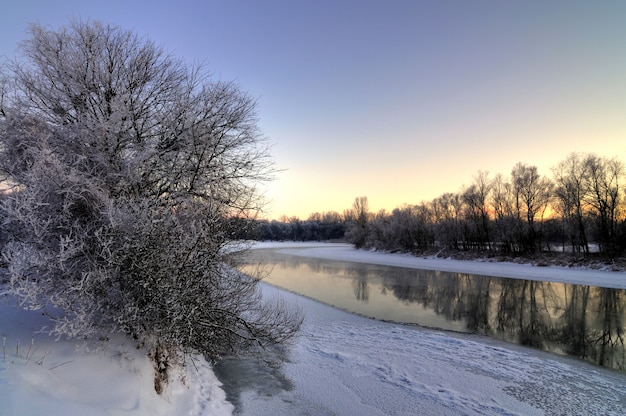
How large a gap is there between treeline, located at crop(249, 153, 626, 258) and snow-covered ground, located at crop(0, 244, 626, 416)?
17810 mm


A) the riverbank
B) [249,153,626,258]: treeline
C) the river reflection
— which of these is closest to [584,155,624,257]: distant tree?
[249,153,626,258]: treeline

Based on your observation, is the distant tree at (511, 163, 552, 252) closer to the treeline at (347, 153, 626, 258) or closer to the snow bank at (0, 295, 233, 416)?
the treeline at (347, 153, 626, 258)

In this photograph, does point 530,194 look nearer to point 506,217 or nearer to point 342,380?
point 506,217

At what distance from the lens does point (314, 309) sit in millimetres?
14766

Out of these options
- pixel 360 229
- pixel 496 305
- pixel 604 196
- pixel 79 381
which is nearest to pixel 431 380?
pixel 79 381

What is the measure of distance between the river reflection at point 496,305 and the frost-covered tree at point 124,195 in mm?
2389

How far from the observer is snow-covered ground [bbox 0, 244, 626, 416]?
4.71 meters

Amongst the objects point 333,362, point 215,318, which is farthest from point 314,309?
point 215,318

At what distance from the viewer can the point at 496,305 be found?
54.3 feet

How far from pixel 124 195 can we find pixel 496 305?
16.6 meters

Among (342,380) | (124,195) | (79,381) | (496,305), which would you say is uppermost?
(124,195)

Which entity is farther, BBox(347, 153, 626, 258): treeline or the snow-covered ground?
BBox(347, 153, 626, 258): treeline

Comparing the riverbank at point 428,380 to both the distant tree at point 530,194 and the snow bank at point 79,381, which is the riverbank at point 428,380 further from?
the distant tree at point 530,194

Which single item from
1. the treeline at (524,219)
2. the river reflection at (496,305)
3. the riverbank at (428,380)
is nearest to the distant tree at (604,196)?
the treeline at (524,219)
